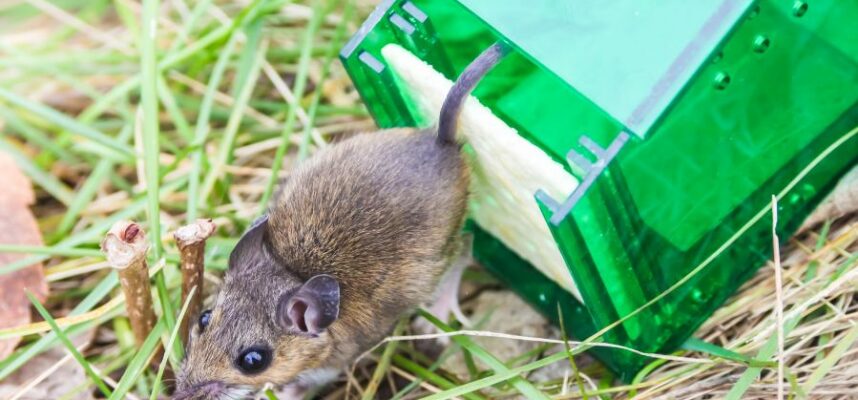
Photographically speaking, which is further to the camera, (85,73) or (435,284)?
(85,73)

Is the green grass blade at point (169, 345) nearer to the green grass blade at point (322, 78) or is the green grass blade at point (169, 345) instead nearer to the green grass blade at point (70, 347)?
the green grass blade at point (70, 347)

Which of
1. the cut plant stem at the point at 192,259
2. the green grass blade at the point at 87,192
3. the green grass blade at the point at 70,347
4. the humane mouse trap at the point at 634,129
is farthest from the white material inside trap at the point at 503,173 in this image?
the green grass blade at the point at 87,192

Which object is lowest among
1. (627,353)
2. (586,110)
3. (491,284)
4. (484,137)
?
(491,284)

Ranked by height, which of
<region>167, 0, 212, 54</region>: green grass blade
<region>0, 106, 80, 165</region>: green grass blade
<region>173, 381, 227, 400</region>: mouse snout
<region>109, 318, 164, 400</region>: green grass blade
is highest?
<region>167, 0, 212, 54</region>: green grass blade

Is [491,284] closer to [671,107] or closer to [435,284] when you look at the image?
[435,284]

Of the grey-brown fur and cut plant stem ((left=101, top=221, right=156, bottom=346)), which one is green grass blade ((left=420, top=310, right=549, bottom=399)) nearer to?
the grey-brown fur

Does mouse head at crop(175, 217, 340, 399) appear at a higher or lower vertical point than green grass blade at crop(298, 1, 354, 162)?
lower

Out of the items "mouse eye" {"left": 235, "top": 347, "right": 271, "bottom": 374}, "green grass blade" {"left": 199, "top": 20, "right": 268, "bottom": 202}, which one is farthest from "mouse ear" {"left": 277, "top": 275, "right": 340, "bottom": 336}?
"green grass blade" {"left": 199, "top": 20, "right": 268, "bottom": 202}

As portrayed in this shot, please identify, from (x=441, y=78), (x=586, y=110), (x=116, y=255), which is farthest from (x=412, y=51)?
(x=116, y=255)

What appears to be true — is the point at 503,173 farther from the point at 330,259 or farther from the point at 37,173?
the point at 37,173
